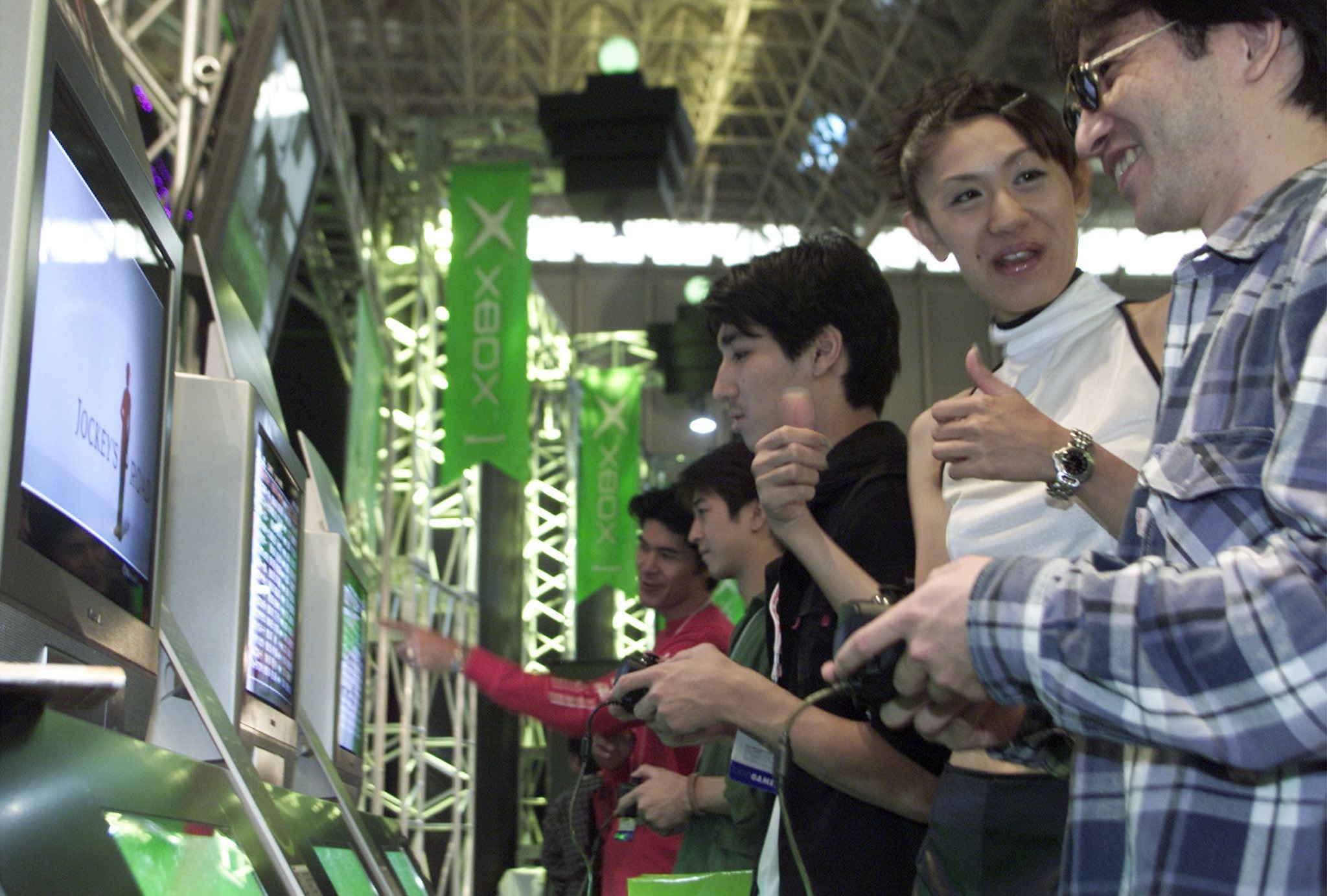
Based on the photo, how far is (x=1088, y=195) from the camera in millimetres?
2172

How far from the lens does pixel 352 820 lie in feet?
8.13

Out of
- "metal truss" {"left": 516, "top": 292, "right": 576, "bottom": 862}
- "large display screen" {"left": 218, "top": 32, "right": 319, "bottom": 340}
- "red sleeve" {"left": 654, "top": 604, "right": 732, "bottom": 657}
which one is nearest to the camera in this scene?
"red sleeve" {"left": 654, "top": 604, "right": 732, "bottom": 657}

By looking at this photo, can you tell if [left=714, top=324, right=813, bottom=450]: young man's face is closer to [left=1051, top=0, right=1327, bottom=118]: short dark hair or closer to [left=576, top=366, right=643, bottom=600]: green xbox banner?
[left=1051, top=0, right=1327, bottom=118]: short dark hair

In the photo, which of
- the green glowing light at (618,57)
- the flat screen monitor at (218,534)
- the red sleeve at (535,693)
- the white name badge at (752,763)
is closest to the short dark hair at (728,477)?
the red sleeve at (535,693)

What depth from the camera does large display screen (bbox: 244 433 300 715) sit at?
6.97 feet

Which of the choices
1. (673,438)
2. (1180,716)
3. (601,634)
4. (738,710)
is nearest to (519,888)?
(738,710)

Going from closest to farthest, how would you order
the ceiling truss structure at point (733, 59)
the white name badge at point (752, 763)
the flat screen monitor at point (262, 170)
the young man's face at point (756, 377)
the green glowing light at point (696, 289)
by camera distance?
the white name badge at point (752, 763)
the young man's face at point (756, 377)
the flat screen monitor at point (262, 170)
the ceiling truss structure at point (733, 59)
the green glowing light at point (696, 289)

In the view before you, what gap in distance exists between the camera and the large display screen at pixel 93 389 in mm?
1176

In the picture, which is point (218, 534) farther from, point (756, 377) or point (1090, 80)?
point (1090, 80)

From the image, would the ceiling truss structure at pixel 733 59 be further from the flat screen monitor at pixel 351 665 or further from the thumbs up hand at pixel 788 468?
the thumbs up hand at pixel 788 468

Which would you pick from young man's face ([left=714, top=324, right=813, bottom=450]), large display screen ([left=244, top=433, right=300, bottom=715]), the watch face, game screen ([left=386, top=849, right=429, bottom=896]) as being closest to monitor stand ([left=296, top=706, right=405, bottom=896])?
large display screen ([left=244, top=433, right=300, bottom=715])

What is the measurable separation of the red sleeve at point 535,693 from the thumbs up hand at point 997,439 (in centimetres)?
225

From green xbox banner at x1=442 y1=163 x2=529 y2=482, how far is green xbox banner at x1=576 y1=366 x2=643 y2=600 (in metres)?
4.09

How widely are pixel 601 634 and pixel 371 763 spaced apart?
2105 mm
